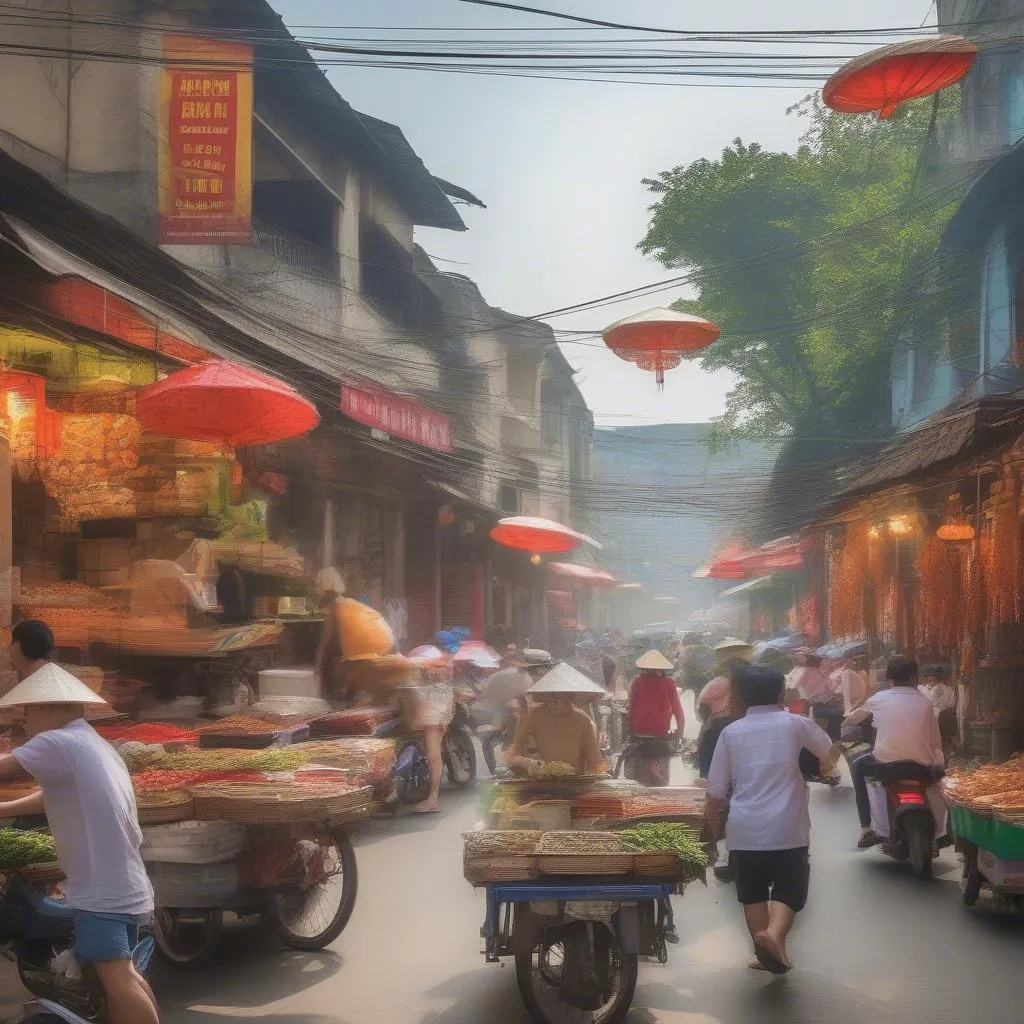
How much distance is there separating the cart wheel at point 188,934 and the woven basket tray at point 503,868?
5.92 ft

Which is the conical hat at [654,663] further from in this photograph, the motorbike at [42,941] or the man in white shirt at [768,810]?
the motorbike at [42,941]

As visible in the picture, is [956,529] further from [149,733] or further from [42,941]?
[42,941]

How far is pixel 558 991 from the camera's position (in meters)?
6.05

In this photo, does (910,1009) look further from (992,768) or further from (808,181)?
(808,181)

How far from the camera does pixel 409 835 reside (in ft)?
38.2

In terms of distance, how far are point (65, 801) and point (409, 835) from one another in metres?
6.98

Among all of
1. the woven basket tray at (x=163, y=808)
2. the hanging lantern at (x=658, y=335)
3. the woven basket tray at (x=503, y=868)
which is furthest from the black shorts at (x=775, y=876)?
the hanging lantern at (x=658, y=335)

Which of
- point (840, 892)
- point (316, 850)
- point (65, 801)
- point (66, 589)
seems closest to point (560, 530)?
point (66, 589)

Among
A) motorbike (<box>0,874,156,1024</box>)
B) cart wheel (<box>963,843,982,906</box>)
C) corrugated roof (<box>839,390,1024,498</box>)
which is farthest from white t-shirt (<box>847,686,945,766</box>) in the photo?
motorbike (<box>0,874,156,1024</box>)

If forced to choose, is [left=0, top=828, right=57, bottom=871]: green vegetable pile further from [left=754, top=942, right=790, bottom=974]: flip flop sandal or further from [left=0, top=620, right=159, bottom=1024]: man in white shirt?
[left=754, top=942, right=790, bottom=974]: flip flop sandal

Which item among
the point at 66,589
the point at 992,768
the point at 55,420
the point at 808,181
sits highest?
the point at 808,181

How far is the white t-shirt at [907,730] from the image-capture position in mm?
10000

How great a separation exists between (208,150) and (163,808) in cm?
831

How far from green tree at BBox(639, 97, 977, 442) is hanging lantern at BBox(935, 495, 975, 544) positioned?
14.2 metres
